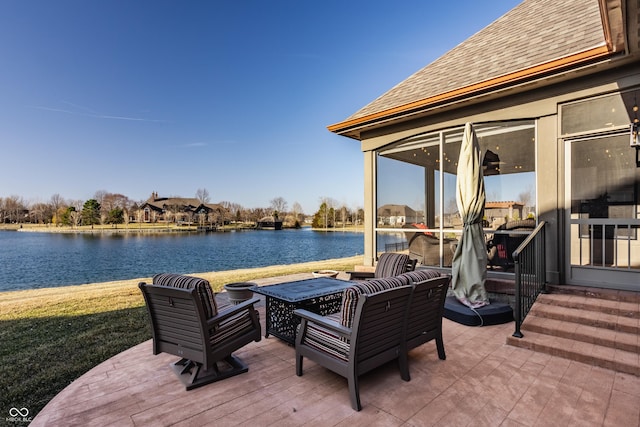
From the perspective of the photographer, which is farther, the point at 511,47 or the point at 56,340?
the point at 511,47

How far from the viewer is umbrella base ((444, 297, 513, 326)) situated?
4.10 meters

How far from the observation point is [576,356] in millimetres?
3076

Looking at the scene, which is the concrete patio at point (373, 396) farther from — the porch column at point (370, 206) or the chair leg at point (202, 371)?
the porch column at point (370, 206)

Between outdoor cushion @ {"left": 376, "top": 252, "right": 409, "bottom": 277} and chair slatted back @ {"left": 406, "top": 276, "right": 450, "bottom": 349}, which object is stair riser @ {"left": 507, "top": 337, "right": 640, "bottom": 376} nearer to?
chair slatted back @ {"left": 406, "top": 276, "right": 450, "bottom": 349}

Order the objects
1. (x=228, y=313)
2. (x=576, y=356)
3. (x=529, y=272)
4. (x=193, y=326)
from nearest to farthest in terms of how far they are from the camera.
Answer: (x=193, y=326)
(x=228, y=313)
(x=576, y=356)
(x=529, y=272)

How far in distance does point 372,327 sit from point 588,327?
2.84 metres

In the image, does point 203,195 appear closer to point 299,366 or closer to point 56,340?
point 56,340

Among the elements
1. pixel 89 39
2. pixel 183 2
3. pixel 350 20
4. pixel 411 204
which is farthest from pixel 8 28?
pixel 411 204

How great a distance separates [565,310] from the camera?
384cm

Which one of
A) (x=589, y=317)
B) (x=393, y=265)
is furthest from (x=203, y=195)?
(x=589, y=317)

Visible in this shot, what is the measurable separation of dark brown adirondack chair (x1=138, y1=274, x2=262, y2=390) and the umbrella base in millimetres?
2822

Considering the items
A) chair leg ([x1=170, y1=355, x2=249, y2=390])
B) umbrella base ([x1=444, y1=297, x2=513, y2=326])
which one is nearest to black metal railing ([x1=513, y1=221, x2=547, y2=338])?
umbrella base ([x1=444, y1=297, x2=513, y2=326])

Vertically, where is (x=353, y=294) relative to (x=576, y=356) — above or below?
above

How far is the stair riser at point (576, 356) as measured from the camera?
9.20ft
